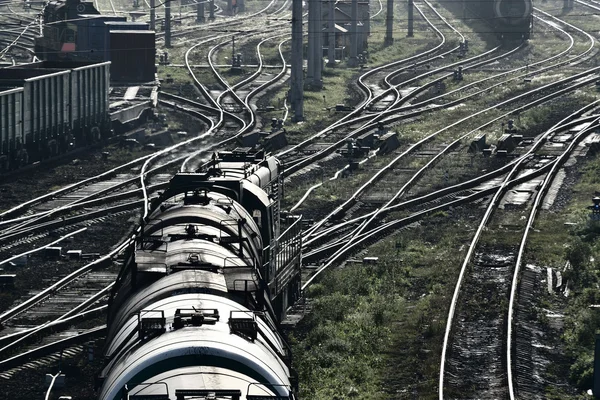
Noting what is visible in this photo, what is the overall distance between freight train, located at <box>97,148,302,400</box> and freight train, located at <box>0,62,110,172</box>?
1862 centimetres

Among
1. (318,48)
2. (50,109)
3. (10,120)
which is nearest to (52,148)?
(50,109)

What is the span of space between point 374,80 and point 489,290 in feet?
121

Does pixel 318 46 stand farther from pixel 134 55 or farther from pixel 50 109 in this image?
pixel 50 109

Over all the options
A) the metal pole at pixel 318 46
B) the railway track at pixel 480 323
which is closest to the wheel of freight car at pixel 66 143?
the metal pole at pixel 318 46

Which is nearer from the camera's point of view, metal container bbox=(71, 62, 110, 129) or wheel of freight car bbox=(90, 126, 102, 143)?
metal container bbox=(71, 62, 110, 129)

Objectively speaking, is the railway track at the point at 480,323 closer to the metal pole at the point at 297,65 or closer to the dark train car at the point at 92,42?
the metal pole at the point at 297,65

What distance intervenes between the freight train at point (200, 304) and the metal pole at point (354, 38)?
47276 mm

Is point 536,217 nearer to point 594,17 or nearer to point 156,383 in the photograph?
point 156,383

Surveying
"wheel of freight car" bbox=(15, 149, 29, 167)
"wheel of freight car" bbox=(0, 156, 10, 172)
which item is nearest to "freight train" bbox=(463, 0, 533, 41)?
"wheel of freight car" bbox=(15, 149, 29, 167)

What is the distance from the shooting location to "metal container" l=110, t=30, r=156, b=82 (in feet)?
188

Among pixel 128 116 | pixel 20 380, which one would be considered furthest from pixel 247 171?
pixel 128 116

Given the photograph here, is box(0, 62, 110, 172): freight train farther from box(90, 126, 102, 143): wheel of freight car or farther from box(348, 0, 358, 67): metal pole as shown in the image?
box(348, 0, 358, 67): metal pole

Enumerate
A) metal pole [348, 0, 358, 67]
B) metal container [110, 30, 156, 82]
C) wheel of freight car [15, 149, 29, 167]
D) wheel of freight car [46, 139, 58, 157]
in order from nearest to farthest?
wheel of freight car [15, 149, 29, 167] → wheel of freight car [46, 139, 58, 157] → metal container [110, 30, 156, 82] → metal pole [348, 0, 358, 67]

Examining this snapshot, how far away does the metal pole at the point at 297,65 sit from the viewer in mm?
44500
